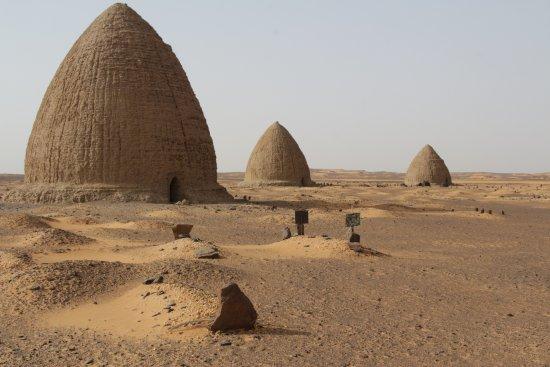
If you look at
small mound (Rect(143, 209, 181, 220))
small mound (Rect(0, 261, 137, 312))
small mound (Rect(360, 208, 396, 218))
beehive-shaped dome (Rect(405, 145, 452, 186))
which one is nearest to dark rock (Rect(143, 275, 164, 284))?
small mound (Rect(0, 261, 137, 312))

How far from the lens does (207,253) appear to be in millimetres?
9898

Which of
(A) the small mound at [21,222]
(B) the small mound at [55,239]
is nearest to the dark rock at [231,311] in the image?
(B) the small mound at [55,239]

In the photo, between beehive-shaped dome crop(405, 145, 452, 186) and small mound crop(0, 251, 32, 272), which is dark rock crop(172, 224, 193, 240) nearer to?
small mound crop(0, 251, 32, 272)

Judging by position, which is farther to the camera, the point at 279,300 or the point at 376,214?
the point at 376,214

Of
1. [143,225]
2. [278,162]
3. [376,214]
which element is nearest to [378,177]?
[278,162]

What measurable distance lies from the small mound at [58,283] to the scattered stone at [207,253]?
1.52 m

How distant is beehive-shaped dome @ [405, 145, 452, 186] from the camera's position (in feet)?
149

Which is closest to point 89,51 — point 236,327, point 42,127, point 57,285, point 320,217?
point 42,127

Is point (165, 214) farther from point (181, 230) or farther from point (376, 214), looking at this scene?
point (376, 214)

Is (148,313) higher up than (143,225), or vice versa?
(143,225)

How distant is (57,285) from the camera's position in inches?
301

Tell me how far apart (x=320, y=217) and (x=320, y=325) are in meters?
12.3

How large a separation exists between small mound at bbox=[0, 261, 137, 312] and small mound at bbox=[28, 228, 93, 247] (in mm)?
3496

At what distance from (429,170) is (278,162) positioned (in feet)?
45.1
